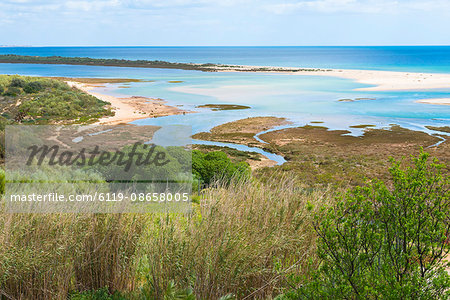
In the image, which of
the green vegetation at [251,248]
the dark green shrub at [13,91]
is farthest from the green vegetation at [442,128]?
the dark green shrub at [13,91]

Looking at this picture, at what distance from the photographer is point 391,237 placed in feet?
13.0

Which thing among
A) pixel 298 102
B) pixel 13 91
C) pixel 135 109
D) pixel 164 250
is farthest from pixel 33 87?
pixel 164 250

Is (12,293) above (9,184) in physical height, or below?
below

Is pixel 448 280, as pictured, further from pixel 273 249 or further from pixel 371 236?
pixel 273 249

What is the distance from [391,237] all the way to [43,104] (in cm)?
3957

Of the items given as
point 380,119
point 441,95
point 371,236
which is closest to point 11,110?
point 380,119

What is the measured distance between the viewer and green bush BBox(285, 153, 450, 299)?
12.3 feet

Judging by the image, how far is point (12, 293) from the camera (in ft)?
16.9

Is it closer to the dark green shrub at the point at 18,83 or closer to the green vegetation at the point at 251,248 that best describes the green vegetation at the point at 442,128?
the green vegetation at the point at 251,248

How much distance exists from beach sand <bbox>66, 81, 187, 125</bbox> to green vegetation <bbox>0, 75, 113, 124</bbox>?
121 cm

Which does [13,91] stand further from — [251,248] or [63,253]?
[251,248]

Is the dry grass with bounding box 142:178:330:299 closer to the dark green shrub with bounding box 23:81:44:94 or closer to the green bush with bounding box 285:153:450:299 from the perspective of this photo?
the green bush with bounding box 285:153:450:299

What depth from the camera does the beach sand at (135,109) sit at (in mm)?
34562

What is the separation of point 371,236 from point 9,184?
21.6 ft
